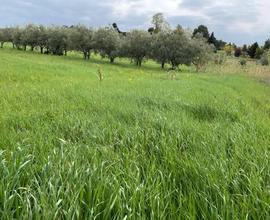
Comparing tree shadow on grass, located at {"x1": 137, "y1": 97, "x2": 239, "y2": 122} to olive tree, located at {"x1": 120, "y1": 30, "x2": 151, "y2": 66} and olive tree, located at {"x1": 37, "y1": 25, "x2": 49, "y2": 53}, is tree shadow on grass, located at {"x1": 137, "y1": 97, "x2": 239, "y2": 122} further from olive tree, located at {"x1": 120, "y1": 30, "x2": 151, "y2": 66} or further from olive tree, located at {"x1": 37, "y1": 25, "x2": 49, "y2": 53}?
olive tree, located at {"x1": 37, "y1": 25, "x2": 49, "y2": 53}

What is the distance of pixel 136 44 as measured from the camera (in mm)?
57625

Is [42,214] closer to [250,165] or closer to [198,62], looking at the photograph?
[250,165]

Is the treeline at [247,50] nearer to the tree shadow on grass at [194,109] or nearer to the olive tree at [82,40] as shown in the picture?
the olive tree at [82,40]

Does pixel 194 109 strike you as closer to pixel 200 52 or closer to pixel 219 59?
pixel 200 52

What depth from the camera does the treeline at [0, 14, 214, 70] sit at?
55.0 metres

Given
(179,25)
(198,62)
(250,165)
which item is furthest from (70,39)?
(250,165)

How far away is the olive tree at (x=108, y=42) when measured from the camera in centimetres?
5993

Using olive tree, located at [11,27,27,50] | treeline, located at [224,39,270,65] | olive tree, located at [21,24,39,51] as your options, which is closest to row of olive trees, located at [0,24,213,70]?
olive tree, located at [21,24,39,51]

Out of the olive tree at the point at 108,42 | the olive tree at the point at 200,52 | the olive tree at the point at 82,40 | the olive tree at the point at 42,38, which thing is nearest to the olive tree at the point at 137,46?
the olive tree at the point at 108,42

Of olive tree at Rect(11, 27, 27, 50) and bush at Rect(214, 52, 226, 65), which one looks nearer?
bush at Rect(214, 52, 226, 65)

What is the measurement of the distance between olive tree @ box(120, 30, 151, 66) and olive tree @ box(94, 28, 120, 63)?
4.90 feet

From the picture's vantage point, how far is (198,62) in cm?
5544

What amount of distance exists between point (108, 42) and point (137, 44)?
5514mm

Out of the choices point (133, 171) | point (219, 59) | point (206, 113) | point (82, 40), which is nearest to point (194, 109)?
point (206, 113)
